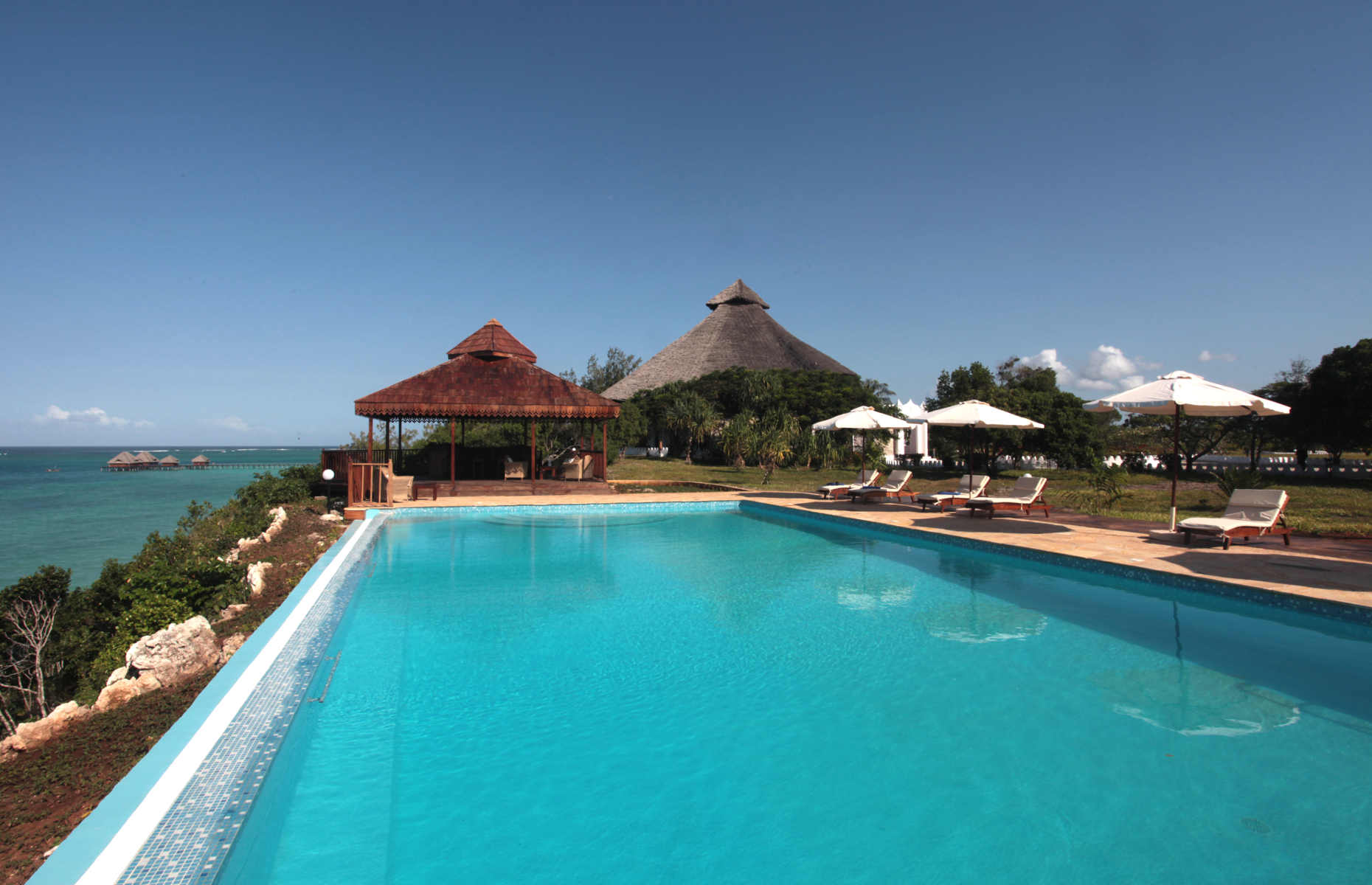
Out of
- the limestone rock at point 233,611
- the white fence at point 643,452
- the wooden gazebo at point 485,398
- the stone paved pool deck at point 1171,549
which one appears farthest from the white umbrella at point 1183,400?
the white fence at point 643,452

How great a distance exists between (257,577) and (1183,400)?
9.85 m

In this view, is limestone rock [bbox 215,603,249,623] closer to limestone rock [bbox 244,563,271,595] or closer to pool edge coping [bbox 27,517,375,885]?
limestone rock [bbox 244,563,271,595]

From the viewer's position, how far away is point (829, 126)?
18.9 metres

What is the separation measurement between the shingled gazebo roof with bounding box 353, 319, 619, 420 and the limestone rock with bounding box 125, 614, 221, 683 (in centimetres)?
1010

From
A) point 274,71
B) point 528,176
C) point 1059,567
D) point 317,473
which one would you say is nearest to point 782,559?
point 1059,567

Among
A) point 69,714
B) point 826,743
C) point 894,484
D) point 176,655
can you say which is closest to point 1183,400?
point 894,484

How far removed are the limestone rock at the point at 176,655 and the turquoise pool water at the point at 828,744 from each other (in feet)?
2.76

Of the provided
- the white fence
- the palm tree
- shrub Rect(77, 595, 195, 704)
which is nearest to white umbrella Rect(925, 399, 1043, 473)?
shrub Rect(77, 595, 195, 704)

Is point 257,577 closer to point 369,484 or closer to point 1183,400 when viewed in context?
point 369,484

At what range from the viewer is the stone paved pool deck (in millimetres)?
5578

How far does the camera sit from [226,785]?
254 cm

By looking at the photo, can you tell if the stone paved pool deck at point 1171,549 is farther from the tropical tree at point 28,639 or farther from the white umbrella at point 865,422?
the tropical tree at point 28,639

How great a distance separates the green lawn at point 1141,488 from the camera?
967 cm

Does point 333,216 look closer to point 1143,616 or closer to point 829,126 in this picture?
point 829,126
